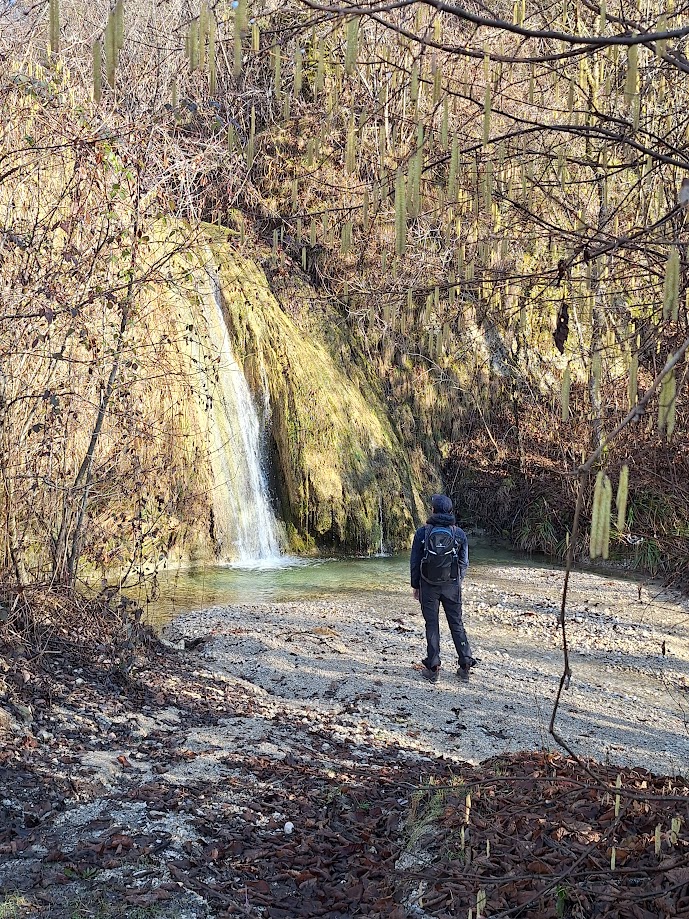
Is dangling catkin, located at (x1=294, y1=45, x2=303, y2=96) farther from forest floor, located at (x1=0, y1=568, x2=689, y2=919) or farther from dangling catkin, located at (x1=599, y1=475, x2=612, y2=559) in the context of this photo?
forest floor, located at (x1=0, y1=568, x2=689, y2=919)

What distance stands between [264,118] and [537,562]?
10.5m

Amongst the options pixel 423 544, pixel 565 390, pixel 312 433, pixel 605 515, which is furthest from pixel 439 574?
pixel 312 433

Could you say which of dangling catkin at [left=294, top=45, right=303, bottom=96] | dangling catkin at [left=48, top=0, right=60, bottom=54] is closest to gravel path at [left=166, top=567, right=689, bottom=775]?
dangling catkin at [left=294, top=45, right=303, bottom=96]

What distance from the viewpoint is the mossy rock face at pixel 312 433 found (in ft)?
49.6

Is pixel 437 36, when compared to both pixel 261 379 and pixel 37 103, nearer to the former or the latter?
pixel 37 103

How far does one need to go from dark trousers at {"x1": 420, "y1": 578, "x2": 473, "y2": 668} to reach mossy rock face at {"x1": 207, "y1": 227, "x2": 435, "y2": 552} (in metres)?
7.52

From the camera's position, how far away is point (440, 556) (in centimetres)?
754

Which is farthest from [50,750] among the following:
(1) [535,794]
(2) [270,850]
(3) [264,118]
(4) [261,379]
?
(3) [264,118]

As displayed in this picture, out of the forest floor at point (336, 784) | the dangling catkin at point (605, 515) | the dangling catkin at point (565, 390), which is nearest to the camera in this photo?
the dangling catkin at point (605, 515)

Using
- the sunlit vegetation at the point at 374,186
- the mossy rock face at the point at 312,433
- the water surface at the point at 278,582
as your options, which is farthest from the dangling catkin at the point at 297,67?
the mossy rock face at the point at 312,433

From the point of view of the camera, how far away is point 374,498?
16.0 meters

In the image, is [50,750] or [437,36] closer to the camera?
[437,36]

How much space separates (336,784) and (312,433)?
10624 mm

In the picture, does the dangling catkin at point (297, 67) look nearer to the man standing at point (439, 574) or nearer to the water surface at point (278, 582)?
the man standing at point (439, 574)
